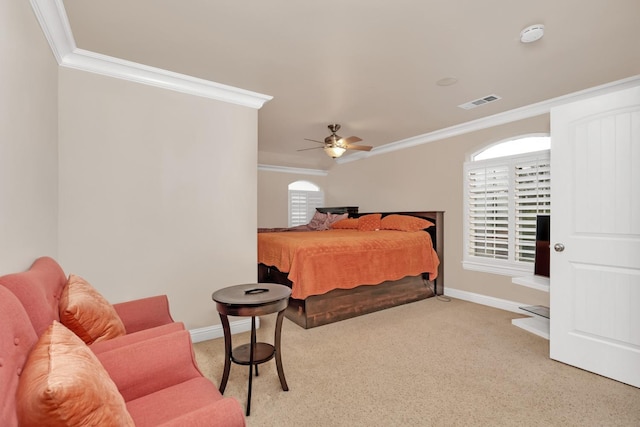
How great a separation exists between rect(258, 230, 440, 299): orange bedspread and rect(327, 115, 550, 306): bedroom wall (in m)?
0.44

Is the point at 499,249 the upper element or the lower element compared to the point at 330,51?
lower

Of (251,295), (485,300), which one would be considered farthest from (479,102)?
(251,295)

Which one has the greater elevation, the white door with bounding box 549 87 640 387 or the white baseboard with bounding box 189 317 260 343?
the white door with bounding box 549 87 640 387

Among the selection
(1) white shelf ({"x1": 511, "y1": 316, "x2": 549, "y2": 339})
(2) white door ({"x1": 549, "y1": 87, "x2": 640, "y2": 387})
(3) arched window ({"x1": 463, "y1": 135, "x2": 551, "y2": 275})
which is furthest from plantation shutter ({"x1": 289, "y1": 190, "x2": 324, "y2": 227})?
(2) white door ({"x1": 549, "y1": 87, "x2": 640, "y2": 387})

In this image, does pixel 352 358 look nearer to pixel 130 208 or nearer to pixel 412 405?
pixel 412 405

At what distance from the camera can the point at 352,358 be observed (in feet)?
8.61

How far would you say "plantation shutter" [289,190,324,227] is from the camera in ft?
23.7

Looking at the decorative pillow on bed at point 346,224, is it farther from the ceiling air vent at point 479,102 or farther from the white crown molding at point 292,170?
the ceiling air vent at point 479,102

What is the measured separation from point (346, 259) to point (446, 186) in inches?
85.2

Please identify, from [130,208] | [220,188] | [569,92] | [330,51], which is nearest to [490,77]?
[569,92]

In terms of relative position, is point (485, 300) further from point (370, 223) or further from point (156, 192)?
point (156, 192)

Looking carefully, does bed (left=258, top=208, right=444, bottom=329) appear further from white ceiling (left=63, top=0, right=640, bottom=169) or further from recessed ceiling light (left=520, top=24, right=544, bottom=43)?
recessed ceiling light (left=520, top=24, right=544, bottom=43)

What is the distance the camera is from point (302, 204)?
7336 millimetres

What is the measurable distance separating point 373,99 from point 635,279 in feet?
8.89
